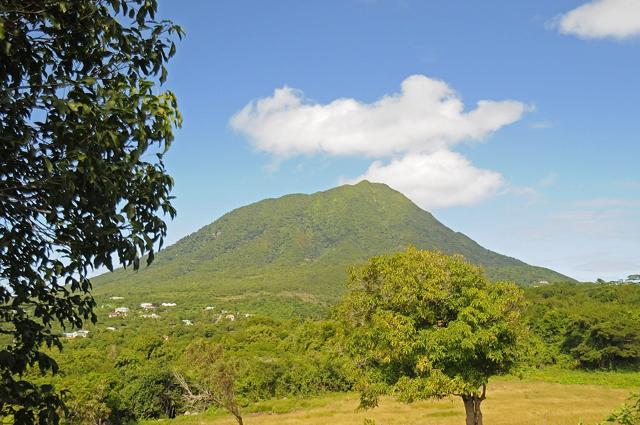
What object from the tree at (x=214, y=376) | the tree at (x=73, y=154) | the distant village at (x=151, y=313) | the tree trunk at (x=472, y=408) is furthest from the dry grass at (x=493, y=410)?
the distant village at (x=151, y=313)

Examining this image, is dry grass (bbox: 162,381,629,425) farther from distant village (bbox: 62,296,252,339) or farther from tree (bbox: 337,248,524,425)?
distant village (bbox: 62,296,252,339)

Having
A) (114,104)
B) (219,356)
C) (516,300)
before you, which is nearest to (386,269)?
(516,300)

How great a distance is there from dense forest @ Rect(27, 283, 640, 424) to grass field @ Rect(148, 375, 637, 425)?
413 centimetres

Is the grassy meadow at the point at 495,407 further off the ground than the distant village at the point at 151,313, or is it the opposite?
the distant village at the point at 151,313

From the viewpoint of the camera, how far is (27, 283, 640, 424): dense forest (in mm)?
47969

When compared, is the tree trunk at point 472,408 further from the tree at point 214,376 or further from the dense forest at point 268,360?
the dense forest at point 268,360

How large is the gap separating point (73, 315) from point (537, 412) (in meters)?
39.3

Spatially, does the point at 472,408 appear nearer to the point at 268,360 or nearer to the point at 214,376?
the point at 214,376

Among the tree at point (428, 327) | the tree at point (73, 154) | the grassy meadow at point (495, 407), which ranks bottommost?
the grassy meadow at point (495, 407)

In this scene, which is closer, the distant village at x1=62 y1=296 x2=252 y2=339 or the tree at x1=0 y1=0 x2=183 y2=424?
the tree at x1=0 y1=0 x2=183 y2=424

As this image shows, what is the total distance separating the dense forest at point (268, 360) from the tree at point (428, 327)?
11678 millimetres

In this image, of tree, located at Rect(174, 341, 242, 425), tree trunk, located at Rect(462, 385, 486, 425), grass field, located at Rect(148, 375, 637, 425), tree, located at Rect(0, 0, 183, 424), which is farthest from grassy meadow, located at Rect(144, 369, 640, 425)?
tree, located at Rect(0, 0, 183, 424)

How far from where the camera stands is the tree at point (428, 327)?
20.4 metres

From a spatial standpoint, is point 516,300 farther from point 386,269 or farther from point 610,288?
point 610,288
